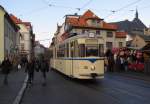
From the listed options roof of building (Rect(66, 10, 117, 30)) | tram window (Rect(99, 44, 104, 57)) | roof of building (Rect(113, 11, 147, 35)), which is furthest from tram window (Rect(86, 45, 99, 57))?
roof of building (Rect(113, 11, 147, 35))

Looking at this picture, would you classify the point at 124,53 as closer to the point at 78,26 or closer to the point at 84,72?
the point at 84,72

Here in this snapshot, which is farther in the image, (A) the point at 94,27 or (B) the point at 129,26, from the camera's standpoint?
(B) the point at 129,26

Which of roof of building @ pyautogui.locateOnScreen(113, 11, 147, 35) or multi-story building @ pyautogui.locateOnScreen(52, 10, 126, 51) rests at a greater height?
roof of building @ pyautogui.locateOnScreen(113, 11, 147, 35)

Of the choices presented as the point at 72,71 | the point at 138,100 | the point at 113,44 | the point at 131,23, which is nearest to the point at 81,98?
the point at 138,100

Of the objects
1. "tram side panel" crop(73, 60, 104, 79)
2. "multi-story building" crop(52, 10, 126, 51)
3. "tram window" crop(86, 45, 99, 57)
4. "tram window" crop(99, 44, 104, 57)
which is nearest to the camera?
"tram side panel" crop(73, 60, 104, 79)

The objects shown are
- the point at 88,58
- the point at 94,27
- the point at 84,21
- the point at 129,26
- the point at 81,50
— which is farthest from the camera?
the point at 129,26

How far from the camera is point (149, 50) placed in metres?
38.9

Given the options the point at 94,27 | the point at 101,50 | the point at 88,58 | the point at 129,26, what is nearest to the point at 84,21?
the point at 94,27

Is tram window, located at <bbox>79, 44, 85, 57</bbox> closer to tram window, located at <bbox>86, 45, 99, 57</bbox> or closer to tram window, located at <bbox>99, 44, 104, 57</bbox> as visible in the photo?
tram window, located at <bbox>86, 45, 99, 57</bbox>

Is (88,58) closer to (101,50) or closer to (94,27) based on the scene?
(101,50)

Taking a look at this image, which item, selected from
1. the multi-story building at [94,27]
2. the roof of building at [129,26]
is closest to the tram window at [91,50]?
the multi-story building at [94,27]

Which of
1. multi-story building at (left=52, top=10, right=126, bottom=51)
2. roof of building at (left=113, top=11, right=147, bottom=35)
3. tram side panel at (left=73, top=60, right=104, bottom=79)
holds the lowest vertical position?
tram side panel at (left=73, top=60, right=104, bottom=79)

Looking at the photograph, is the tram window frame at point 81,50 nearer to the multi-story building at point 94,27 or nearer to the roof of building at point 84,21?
the multi-story building at point 94,27

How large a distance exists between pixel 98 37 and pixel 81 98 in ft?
30.4
